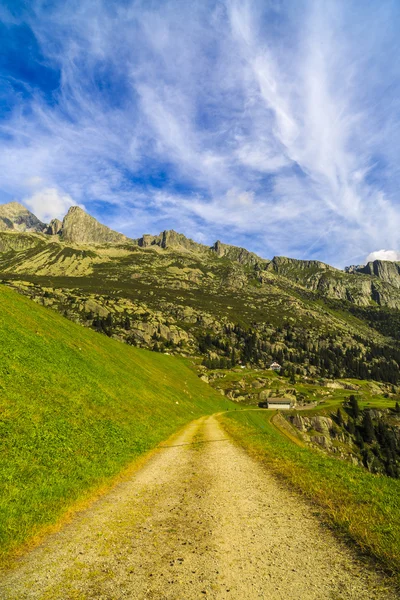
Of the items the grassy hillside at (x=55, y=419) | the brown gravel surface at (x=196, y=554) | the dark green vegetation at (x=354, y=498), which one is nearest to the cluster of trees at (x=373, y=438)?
the grassy hillside at (x=55, y=419)

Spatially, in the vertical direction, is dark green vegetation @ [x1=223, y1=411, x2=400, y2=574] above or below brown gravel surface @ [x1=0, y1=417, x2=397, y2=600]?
above

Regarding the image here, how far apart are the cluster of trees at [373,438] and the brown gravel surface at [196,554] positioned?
14408 cm

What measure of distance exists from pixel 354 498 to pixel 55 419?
56.8ft

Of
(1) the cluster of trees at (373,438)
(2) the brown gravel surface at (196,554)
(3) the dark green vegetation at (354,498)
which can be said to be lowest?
(1) the cluster of trees at (373,438)

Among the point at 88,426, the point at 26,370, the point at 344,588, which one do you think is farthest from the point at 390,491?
the point at 26,370

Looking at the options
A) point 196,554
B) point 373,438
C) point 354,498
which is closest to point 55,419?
point 196,554

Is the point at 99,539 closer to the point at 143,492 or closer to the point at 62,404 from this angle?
the point at 143,492

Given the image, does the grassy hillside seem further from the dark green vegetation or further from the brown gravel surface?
the dark green vegetation

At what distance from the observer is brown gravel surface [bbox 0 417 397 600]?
6.70m

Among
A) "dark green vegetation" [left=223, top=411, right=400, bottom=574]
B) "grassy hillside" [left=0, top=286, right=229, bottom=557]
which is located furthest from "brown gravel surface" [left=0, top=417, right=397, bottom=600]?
"grassy hillside" [left=0, top=286, right=229, bottom=557]

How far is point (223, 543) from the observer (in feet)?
29.5

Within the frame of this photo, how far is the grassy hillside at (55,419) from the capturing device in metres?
11.7

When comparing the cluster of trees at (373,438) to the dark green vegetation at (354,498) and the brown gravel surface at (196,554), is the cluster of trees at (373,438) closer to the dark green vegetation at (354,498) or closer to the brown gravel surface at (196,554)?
the dark green vegetation at (354,498)

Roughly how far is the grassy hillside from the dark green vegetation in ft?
32.9
